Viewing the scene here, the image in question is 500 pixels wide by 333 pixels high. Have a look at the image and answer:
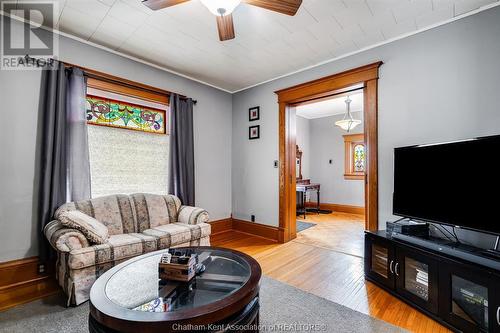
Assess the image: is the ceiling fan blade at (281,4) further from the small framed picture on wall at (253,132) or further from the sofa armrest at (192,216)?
the small framed picture on wall at (253,132)

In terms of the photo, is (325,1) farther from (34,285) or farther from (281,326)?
(34,285)

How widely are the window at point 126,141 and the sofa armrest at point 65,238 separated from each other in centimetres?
76

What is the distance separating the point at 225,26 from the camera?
1.95 m

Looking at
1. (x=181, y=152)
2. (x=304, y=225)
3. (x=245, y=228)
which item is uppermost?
(x=181, y=152)

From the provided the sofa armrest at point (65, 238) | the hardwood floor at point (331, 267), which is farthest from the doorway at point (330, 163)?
→ the sofa armrest at point (65, 238)

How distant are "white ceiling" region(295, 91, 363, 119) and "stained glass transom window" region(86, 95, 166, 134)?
131 inches

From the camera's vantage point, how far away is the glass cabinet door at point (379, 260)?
2.23 meters

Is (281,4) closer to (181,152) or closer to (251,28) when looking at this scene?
(251,28)

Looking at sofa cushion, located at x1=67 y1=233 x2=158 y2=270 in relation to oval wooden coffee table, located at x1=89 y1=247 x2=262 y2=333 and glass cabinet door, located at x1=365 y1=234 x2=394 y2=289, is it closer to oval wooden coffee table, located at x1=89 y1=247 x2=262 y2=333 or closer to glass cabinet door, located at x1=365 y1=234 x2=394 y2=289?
oval wooden coffee table, located at x1=89 y1=247 x2=262 y2=333

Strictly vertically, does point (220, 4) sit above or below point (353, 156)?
above

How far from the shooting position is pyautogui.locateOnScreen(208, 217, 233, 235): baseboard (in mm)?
4191

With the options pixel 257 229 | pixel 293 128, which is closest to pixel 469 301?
pixel 257 229

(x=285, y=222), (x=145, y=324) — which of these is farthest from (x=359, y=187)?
(x=145, y=324)

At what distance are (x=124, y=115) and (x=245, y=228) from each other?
2.71 meters
